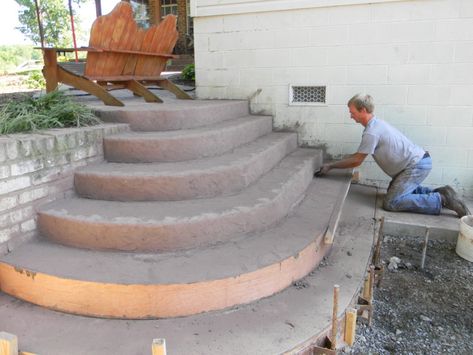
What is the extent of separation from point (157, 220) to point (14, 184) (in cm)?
92

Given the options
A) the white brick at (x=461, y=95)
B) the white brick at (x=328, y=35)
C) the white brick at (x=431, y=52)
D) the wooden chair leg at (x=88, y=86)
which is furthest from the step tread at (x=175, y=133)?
the white brick at (x=461, y=95)

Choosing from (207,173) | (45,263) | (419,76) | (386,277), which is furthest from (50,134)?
(419,76)

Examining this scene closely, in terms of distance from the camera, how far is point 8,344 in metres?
1.79

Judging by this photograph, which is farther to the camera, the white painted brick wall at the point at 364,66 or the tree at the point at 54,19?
the tree at the point at 54,19

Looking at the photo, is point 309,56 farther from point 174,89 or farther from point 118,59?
point 118,59

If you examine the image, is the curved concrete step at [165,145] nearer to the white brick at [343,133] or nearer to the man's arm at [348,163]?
the man's arm at [348,163]

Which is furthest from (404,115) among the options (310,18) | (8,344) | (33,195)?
(8,344)

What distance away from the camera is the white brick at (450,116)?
3.97 m

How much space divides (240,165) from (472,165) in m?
2.65

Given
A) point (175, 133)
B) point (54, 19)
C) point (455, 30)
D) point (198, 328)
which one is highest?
point (54, 19)

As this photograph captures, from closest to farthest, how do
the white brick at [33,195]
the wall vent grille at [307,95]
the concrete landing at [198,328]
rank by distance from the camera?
the concrete landing at [198,328], the white brick at [33,195], the wall vent grille at [307,95]

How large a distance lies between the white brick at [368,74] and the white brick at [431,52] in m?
0.29

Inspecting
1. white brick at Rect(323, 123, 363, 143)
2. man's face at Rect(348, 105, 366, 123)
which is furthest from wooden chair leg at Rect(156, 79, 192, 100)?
man's face at Rect(348, 105, 366, 123)

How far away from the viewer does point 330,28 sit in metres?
4.30
